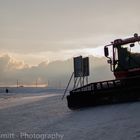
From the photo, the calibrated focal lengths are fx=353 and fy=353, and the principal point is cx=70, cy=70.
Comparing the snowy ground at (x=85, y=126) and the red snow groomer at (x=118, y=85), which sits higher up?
the red snow groomer at (x=118, y=85)

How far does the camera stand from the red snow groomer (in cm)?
1602

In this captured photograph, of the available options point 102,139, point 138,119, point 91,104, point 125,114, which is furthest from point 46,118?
point 102,139

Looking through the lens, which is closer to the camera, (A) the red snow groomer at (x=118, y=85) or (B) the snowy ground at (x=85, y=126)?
(B) the snowy ground at (x=85, y=126)

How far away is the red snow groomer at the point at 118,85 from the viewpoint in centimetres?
1602

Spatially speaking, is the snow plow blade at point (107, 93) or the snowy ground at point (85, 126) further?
the snow plow blade at point (107, 93)

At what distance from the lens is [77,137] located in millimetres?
10367

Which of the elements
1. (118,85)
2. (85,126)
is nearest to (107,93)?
(118,85)

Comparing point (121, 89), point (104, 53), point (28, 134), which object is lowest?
point (28, 134)

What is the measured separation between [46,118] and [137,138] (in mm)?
6681

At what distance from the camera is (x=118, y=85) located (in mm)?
16234

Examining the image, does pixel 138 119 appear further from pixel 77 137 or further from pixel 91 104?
pixel 91 104

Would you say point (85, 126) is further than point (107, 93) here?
No

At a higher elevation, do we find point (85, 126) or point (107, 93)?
point (107, 93)

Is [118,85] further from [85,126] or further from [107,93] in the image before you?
[85,126]
